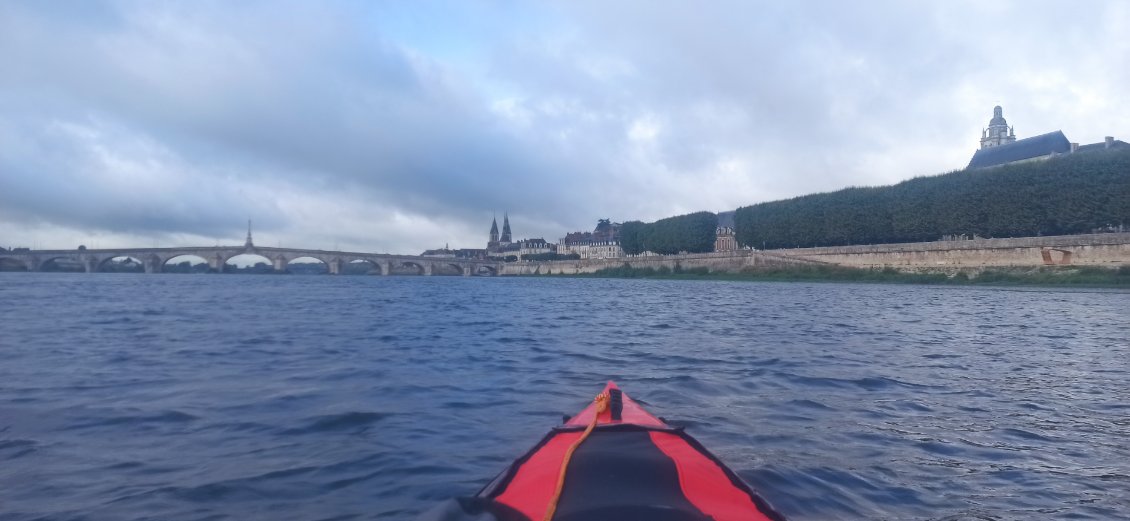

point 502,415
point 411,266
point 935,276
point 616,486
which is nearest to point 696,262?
point 935,276

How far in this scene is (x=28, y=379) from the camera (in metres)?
9.21

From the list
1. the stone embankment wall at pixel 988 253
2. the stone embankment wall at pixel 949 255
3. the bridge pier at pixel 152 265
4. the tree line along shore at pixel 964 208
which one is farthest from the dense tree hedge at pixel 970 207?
the bridge pier at pixel 152 265

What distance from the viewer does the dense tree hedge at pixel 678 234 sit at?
8431cm

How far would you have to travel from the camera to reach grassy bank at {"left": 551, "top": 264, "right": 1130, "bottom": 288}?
42562 millimetres

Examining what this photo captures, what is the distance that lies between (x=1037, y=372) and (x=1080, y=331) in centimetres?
826

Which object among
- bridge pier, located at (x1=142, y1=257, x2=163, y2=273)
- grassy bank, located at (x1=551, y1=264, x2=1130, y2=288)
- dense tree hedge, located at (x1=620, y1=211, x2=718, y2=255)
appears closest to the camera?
grassy bank, located at (x1=551, y1=264, x2=1130, y2=288)

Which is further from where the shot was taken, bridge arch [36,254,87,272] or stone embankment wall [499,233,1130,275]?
bridge arch [36,254,87,272]

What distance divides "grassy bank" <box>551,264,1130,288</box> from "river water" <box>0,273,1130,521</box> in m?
33.5

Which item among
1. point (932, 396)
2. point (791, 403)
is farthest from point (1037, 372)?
point (791, 403)

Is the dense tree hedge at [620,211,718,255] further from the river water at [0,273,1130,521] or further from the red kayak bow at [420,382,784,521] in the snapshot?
the red kayak bow at [420,382,784,521]

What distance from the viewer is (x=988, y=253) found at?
51.8 meters

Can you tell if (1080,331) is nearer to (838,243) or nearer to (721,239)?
(838,243)

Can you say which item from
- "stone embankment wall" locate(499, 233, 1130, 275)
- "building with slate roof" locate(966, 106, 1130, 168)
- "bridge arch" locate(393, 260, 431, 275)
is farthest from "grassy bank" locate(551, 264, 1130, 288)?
"bridge arch" locate(393, 260, 431, 275)

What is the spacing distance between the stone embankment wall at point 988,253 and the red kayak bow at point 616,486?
5204cm
